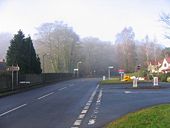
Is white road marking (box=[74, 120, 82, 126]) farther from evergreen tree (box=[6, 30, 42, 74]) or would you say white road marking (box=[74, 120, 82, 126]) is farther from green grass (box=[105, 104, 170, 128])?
evergreen tree (box=[6, 30, 42, 74])

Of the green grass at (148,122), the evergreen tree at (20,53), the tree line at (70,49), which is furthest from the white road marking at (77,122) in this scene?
the tree line at (70,49)

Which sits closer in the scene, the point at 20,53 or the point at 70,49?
the point at 20,53

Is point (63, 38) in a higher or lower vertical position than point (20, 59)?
higher

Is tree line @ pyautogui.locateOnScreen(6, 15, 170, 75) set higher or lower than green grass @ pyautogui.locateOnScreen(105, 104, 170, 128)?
higher

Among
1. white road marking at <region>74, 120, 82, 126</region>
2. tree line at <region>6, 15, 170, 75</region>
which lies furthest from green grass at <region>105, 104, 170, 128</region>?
tree line at <region>6, 15, 170, 75</region>

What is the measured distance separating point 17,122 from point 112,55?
14633 centimetres

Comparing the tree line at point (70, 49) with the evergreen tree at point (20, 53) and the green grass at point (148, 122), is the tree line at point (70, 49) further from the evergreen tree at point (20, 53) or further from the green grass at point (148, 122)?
the green grass at point (148, 122)

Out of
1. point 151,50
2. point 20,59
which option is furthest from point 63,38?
point 20,59

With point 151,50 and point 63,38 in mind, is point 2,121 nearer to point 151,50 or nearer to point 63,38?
point 63,38

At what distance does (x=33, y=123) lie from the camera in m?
13.3

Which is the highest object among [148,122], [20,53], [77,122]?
[20,53]

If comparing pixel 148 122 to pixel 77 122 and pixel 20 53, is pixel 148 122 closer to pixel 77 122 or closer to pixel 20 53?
pixel 77 122

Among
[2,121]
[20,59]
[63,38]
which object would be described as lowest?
[2,121]

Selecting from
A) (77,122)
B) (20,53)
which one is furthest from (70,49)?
(77,122)
